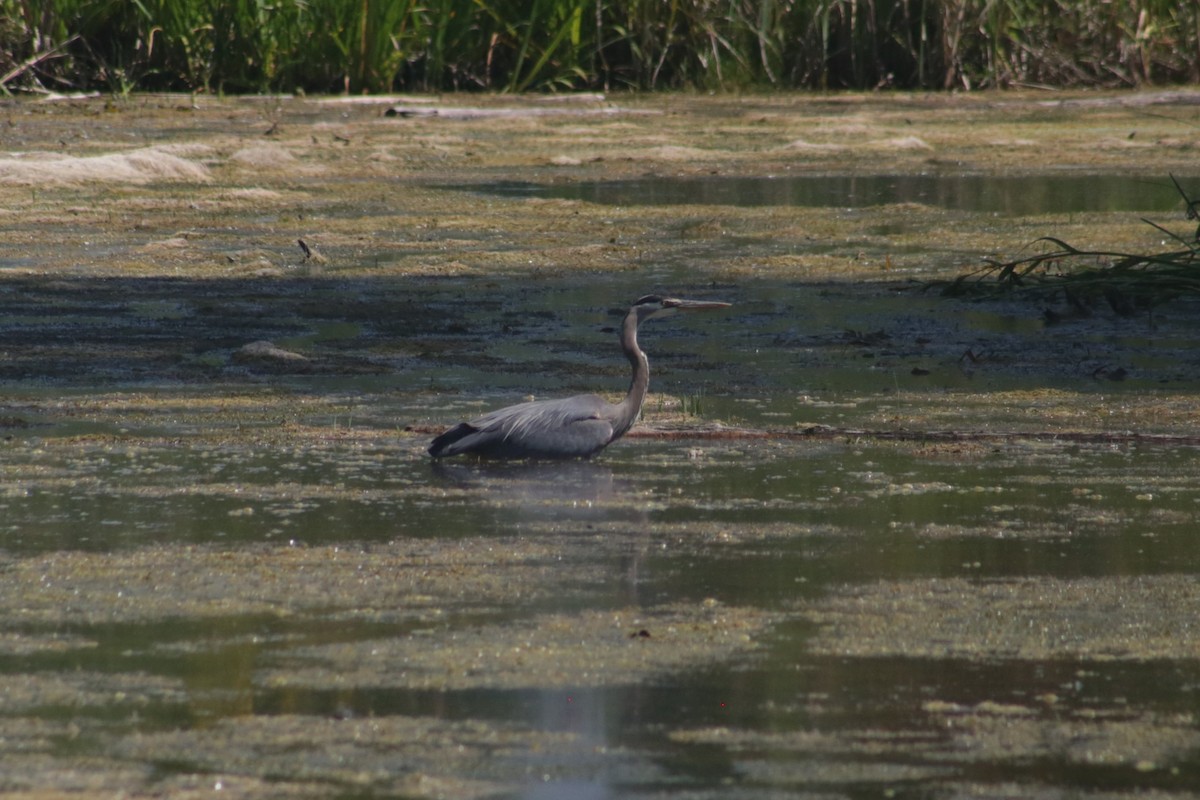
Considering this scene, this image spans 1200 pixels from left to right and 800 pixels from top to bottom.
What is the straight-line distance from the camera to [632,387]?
5918 mm

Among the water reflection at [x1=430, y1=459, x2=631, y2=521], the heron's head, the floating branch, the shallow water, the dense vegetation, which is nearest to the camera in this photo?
the shallow water

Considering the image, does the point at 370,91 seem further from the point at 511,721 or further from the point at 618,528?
the point at 511,721

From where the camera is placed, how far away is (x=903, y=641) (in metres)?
3.82

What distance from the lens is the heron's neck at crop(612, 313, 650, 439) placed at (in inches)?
228

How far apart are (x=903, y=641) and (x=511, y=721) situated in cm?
86

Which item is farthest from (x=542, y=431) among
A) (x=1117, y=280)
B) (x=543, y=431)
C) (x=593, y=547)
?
(x=1117, y=280)

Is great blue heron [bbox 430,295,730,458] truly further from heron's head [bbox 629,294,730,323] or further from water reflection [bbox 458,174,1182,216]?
A: water reflection [bbox 458,174,1182,216]

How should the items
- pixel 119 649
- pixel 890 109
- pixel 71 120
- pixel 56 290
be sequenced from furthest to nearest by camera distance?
pixel 890 109 → pixel 71 120 → pixel 56 290 → pixel 119 649

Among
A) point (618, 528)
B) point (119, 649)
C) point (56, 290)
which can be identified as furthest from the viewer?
point (56, 290)

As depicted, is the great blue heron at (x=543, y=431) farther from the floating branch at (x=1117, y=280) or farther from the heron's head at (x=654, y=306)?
the floating branch at (x=1117, y=280)

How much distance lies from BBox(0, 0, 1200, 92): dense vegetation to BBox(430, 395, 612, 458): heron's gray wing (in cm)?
1086

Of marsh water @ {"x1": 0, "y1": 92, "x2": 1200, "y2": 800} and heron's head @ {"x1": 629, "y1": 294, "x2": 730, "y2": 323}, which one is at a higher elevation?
heron's head @ {"x1": 629, "y1": 294, "x2": 730, "y2": 323}

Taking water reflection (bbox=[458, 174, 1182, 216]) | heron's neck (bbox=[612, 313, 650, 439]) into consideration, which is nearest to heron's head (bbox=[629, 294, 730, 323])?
heron's neck (bbox=[612, 313, 650, 439])

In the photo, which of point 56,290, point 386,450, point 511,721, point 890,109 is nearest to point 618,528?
point 386,450
